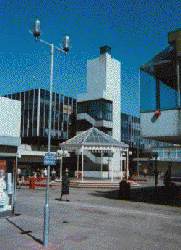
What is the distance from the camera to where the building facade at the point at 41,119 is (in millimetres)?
75688

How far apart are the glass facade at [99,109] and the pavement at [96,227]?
44063 millimetres

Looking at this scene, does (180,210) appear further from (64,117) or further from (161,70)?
(64,117)

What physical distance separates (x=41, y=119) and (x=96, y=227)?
207ft

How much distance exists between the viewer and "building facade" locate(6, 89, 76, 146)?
248 feet

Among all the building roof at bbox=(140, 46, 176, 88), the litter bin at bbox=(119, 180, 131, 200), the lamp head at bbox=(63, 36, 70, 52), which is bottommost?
the litter bin at bbox=(119, 180, 131, 200)

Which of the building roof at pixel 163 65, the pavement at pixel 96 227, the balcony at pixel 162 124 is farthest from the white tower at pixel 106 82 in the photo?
the pavement at pixel 96 227

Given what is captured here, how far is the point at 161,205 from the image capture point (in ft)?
71.2

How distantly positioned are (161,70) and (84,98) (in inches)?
1804

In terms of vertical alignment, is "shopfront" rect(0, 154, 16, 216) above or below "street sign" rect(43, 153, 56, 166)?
below

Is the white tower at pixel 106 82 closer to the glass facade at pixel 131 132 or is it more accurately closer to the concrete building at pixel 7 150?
the glass facade at pixel 131 132

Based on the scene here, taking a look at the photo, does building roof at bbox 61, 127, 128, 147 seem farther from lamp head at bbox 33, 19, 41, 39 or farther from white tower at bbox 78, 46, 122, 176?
lamp head at bbox 33, 19, 41, 39

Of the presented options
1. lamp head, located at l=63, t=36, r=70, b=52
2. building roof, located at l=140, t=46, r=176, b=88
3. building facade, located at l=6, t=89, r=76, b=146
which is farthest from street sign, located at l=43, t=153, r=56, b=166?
building facade, located at l=6, t=89, r=76, b=146

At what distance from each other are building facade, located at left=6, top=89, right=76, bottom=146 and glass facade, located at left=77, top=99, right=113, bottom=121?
8265 mm

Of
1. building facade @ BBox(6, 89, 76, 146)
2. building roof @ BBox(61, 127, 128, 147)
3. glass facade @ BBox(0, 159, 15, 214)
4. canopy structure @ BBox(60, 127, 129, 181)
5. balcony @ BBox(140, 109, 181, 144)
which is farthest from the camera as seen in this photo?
building facade @ BBox(6, 89, 76, 146)
